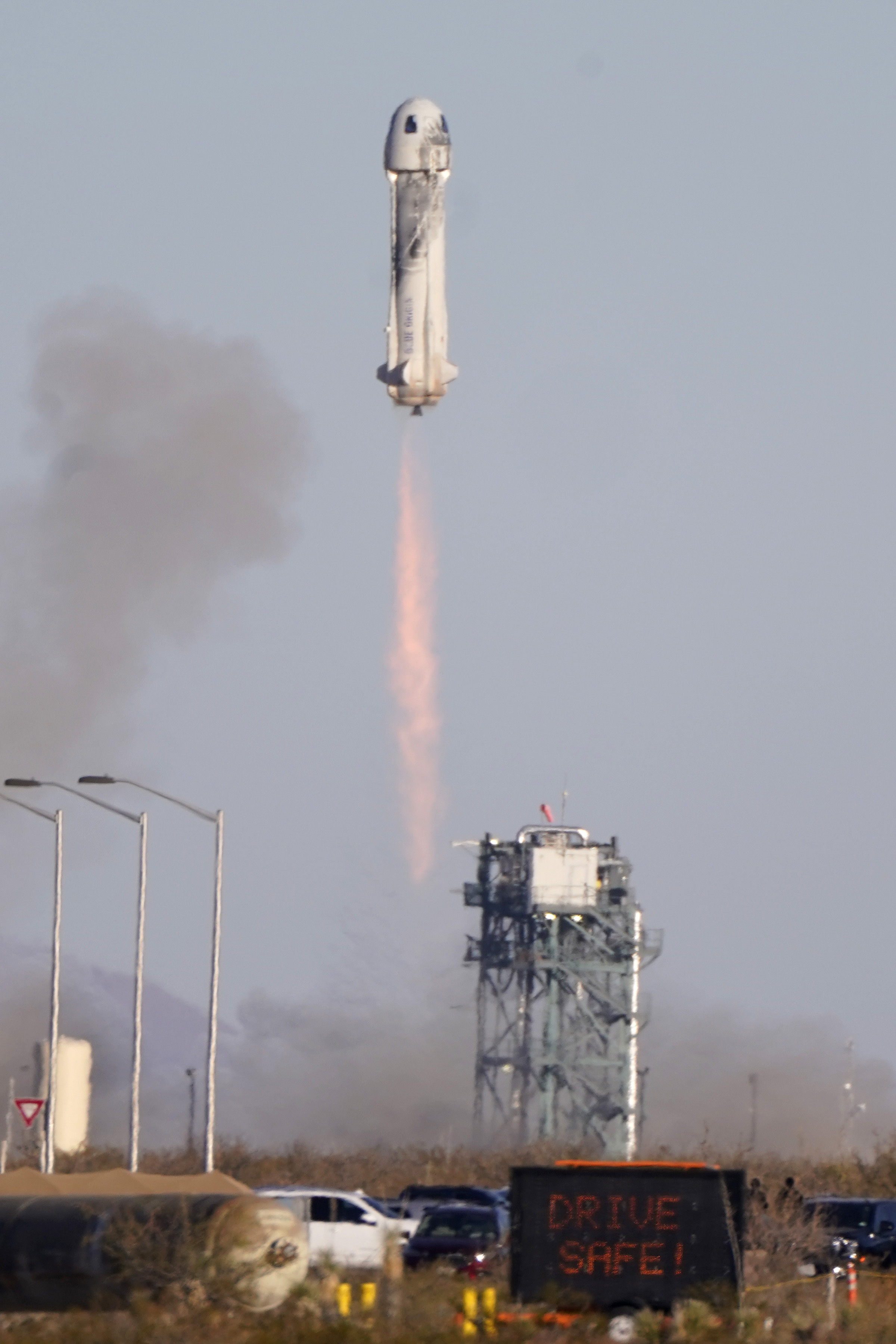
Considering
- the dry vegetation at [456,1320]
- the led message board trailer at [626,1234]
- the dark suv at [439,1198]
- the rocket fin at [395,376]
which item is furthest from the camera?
the rocket fin at [395,376]

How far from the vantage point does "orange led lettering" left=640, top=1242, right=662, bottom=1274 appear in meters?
31.3

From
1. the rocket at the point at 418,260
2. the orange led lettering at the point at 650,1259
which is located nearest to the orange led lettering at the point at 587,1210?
the orange led lettering at the point at 650,1259

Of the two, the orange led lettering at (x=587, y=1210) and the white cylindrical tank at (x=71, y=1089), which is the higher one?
the white cylindrical tank at (x=71, y=1089)

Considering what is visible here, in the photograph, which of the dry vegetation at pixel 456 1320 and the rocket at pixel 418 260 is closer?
the dry vegetation at pixel 456 1320

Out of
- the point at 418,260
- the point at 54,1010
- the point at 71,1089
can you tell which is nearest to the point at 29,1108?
the point at 54,1010

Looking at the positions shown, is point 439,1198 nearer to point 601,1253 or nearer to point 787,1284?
point 787,1284

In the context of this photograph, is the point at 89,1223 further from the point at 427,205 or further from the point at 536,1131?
the point at 536,1131

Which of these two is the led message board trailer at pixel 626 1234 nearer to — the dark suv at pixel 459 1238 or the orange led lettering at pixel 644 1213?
the orange led lettering at pixel 644 1213

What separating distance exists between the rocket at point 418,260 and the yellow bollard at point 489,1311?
44675mm

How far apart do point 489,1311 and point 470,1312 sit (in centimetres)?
31

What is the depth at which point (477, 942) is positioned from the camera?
103125mm

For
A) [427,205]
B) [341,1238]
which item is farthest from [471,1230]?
[427,205]

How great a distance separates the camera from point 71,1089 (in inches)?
4026

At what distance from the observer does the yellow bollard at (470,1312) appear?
30.6 m
